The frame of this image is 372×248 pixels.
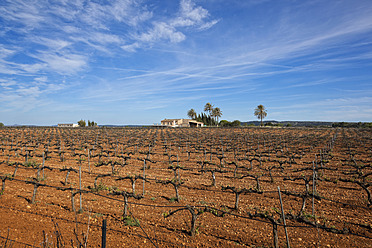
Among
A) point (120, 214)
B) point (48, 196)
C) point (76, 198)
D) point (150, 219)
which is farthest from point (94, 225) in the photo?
point (48, 196)

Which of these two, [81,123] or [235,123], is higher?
[81,123]

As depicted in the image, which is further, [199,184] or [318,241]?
[199,184]

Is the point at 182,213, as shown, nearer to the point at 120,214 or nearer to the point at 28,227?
the point at 120,214

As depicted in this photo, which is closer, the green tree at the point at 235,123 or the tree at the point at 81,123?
the green tree at the point at 235,123

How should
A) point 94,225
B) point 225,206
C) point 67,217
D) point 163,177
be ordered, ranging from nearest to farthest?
point 94,225, point 67,217, point 225,206, point 163,177

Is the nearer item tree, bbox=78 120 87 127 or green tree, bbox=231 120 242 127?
green tree, bbox=231 120 242 127

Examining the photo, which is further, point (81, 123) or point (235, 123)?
point (81, 123)

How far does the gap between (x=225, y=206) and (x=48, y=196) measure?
9.00 meters

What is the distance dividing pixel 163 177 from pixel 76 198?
6764mm

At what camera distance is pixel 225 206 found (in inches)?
413

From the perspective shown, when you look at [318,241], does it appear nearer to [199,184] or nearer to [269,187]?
[269,187]

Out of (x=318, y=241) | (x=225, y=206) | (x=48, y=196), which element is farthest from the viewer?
(x=48, y=196)

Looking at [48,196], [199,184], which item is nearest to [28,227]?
[48,196]

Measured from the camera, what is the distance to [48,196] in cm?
1120
